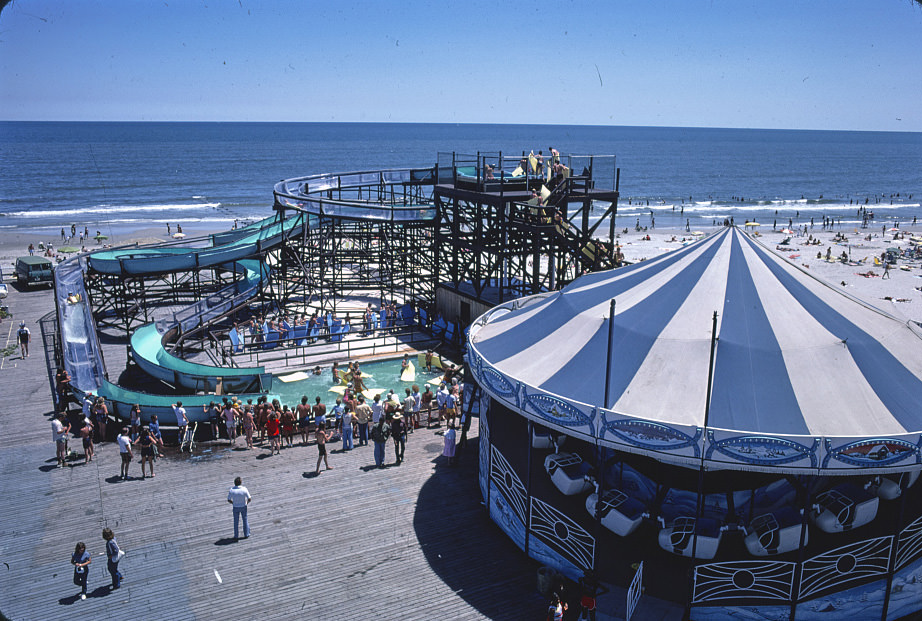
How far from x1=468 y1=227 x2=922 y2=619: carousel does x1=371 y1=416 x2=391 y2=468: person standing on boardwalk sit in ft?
8.81

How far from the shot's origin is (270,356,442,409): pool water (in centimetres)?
2169

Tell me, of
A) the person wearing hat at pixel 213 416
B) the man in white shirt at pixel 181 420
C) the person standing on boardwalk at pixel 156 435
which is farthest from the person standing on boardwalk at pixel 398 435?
the person standing on boardwalk at pixel 156 435

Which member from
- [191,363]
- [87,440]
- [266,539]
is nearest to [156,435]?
[87,440]

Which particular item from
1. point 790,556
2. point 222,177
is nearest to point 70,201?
point 222,177

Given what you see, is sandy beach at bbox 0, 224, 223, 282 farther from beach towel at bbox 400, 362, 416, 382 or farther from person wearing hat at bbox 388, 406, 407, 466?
person wearing hat at bbox 388, 406, 407, 466

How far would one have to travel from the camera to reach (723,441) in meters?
10.0

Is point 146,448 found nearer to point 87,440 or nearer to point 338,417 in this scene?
point 87,440

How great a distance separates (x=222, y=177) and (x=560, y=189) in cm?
11499

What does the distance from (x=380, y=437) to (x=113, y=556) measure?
620cm

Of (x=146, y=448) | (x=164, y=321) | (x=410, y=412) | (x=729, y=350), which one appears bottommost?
(x=410, y=412)

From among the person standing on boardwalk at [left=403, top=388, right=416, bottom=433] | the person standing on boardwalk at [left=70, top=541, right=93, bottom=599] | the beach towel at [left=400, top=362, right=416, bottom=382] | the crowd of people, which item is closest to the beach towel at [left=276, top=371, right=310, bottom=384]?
the beach towel at [left=400, top=362, right=416, bottom=382]

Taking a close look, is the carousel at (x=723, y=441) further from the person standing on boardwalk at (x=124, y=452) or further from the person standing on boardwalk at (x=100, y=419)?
the person standing on boardwalk at (x=100, y=419)

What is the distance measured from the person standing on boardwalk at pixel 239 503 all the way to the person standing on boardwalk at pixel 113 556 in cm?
203

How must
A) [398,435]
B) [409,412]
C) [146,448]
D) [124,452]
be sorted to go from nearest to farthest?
→ [124,452] < [146,448] < [398,435] < [409,412]
